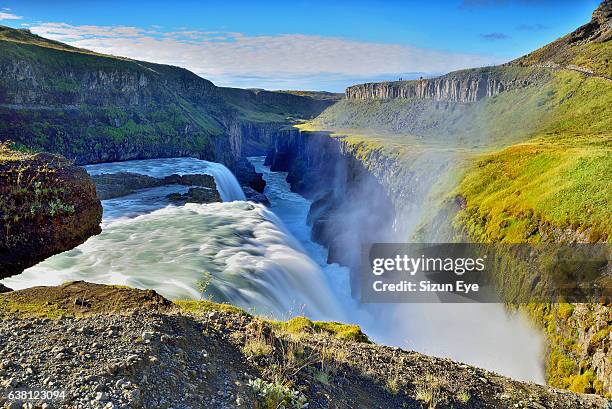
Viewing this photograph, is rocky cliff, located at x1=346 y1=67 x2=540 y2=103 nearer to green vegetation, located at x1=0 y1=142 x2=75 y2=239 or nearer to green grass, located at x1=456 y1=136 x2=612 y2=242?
green grass, located at x1=456 y1=136 x2=612 y2=242

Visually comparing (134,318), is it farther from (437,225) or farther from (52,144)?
(52,144)

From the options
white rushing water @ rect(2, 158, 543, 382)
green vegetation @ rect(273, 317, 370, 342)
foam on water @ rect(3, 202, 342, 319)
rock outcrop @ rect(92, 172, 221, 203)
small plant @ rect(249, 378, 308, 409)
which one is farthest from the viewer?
rock outcrop @ rect(92, 172, 221, 203)

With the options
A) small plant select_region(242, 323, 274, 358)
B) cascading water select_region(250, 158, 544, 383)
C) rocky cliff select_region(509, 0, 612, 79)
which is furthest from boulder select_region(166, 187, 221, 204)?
rocky cliff select_region(509, 0, 612, 79)

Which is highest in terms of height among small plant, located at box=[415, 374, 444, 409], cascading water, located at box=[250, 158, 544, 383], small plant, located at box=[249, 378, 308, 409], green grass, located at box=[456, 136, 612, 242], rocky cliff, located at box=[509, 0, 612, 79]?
rocky cliff, located at box=[509, 0, 612, 79]

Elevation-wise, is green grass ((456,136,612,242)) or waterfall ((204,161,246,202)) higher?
green grass ((456,136,612,242))

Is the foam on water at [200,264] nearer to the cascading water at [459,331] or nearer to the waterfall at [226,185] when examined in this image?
the cascading water at [459,331]

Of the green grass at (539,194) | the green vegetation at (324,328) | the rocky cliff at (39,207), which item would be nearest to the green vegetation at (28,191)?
the rocky cliff at (39,207)

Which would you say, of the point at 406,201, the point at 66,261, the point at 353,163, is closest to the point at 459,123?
the point at 353,163
